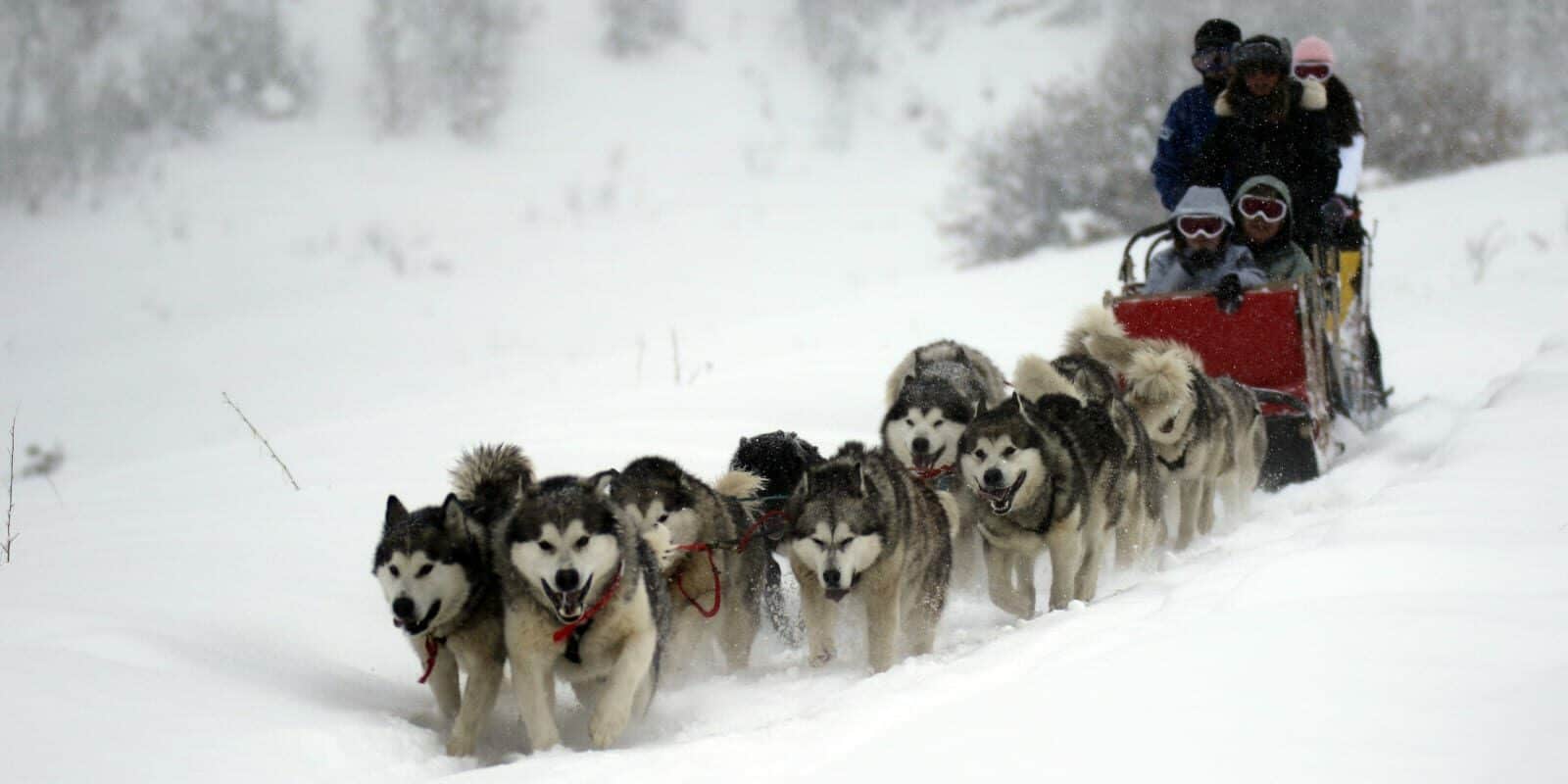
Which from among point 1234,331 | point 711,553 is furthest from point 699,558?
point 1234,331

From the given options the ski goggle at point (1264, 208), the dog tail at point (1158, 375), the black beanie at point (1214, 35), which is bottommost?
the dog tail at point (1158, 375)

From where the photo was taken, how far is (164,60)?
85.0 ft

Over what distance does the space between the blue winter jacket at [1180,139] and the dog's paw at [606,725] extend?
5.58 meters

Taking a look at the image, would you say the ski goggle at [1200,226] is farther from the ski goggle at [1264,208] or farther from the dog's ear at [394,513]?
the dog's ear at [394,513]

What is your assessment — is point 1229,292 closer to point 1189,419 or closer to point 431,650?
point 1189,419

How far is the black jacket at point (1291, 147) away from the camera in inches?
293

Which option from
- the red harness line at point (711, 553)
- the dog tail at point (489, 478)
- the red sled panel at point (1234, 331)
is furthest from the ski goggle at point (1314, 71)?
the dog tail at point (489, 478)

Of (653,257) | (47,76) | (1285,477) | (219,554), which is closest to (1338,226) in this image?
(1285,477)

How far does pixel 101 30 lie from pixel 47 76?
2251 mm

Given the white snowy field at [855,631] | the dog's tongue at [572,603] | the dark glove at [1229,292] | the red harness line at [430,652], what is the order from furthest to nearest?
the dark glove at [1229,292]
the red harness line at [430,652]
the dog's tongue at [572,603]
the white snowy field at [855,631]

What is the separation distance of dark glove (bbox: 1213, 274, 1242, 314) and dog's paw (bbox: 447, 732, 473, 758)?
14.7 ft

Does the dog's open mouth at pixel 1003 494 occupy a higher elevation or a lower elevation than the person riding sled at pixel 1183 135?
lower

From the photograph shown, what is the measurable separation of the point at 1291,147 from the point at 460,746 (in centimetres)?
587

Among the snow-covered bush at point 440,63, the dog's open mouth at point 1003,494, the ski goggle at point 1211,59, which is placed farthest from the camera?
the snow-covered bush at point 440,63
